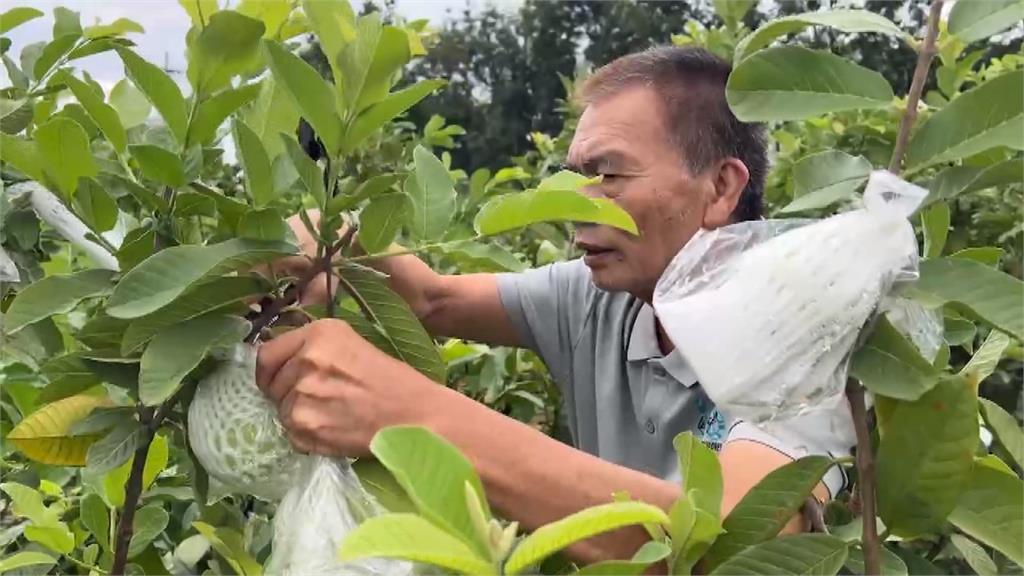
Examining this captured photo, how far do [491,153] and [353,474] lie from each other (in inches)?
347

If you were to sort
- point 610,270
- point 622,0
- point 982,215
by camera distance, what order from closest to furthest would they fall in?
point 610,270, point 982,215, point 622,0

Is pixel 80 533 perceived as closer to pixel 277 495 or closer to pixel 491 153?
pixel 277 495

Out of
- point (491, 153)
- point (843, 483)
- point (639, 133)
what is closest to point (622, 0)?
point (491, 153)

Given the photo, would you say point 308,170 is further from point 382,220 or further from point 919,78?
point 919,78

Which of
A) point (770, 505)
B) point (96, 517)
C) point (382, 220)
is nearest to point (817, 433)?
point (770, 505)

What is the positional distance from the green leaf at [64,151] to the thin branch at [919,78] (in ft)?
2.02

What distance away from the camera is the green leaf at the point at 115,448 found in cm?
86

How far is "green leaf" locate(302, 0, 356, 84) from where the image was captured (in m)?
0.76

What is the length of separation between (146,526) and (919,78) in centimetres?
85

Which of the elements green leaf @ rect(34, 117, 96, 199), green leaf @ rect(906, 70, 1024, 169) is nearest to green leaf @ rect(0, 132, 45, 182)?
green leaf @ rect(34, 117, 96, 199)

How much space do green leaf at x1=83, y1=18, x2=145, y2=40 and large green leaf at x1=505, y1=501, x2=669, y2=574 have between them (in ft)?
2.59

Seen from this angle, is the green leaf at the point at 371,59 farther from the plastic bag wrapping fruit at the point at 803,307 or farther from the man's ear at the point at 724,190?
the man's ear at the point at 724,190

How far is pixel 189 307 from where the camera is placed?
0.81m

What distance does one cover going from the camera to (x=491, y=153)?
376 inches
